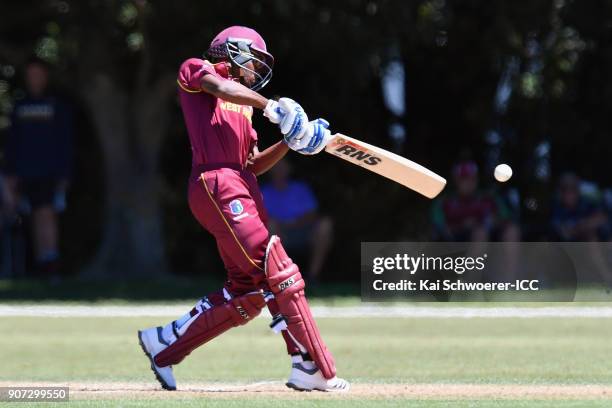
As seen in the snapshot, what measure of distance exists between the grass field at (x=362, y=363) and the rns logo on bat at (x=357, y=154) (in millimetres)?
1167

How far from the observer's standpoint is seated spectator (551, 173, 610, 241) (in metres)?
13.6

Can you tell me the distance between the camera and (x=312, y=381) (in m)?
6.79

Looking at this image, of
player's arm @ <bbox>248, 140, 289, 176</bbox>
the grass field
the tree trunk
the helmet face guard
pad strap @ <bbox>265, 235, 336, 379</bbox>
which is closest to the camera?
the grass field

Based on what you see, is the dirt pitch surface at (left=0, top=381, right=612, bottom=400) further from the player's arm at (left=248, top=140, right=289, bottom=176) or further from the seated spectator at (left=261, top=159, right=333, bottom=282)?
the seated spectator at (left=261, top=159, right=333, bottom=282)

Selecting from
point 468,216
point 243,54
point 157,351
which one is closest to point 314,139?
point 243,54

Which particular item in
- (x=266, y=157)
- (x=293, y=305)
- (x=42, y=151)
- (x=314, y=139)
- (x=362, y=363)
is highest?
(x=314, y=139)

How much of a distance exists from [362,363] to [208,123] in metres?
2.24

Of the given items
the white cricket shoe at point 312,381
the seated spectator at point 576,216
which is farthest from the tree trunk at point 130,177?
the white cricket shoe at point 312,381

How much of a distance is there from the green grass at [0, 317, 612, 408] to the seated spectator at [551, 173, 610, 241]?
318 centimetres

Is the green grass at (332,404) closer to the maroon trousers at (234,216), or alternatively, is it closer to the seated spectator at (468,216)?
the maroon trousers at (234,216)

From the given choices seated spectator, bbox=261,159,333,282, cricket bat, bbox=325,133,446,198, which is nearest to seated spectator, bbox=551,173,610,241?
seated spectator, bbox=261,159,333,282

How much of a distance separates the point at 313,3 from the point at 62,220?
4.80 m

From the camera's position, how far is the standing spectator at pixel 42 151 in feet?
44.1

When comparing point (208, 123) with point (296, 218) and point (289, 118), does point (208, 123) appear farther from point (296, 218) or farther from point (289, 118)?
point (296, 218)
